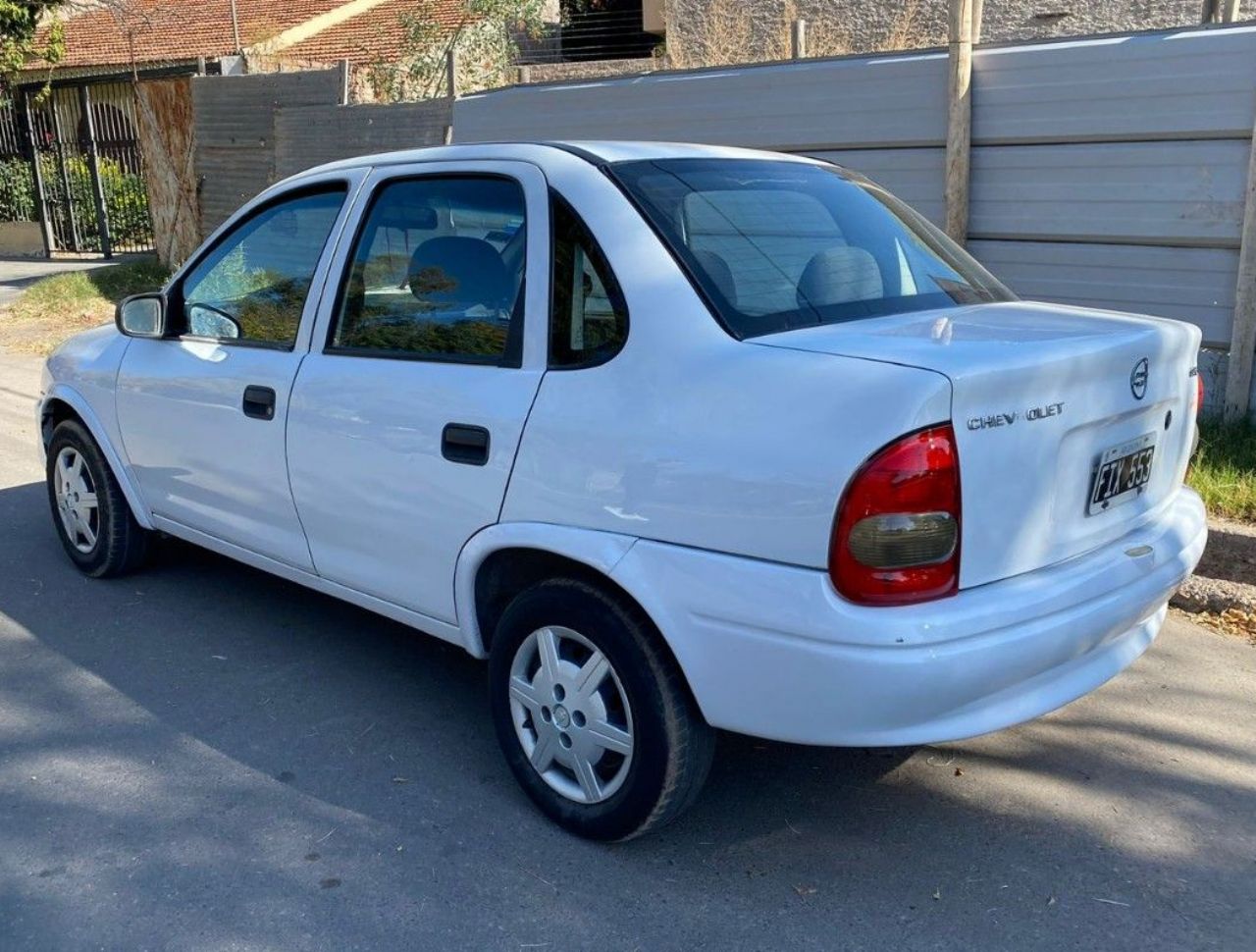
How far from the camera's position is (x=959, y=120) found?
7.01 meters

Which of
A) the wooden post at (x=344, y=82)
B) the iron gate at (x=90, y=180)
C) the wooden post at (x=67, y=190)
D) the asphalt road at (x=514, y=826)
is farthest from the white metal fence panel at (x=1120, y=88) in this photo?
the wooden post at (x=67, y=190)

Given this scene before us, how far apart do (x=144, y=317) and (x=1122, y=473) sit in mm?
3489

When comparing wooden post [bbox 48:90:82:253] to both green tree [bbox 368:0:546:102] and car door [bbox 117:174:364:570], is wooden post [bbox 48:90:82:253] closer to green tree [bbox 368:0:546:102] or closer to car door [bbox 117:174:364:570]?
green tree [bbox 368:0:546:102]

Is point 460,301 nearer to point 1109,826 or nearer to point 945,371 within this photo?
point 945,371

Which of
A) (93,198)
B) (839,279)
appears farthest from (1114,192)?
(93,198)

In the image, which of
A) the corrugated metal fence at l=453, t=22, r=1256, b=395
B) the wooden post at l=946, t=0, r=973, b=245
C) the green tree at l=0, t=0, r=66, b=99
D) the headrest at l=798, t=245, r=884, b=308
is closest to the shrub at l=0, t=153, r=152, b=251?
the green tree at l=0, t=0, r=66, b=99

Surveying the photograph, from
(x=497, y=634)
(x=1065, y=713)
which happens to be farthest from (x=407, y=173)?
(x=1065, y=713)

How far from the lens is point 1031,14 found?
12.8 metres

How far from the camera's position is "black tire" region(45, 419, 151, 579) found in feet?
17.0

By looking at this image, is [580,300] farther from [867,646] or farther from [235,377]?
[235,377]

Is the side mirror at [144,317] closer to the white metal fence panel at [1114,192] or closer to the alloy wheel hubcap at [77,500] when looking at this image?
the alloy wheel hubcap at [77,500]

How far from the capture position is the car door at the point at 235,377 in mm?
4109

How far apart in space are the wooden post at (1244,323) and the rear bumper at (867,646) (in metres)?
3.69

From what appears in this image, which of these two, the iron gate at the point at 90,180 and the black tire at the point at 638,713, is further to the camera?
the iron gate at the point at 90,180
